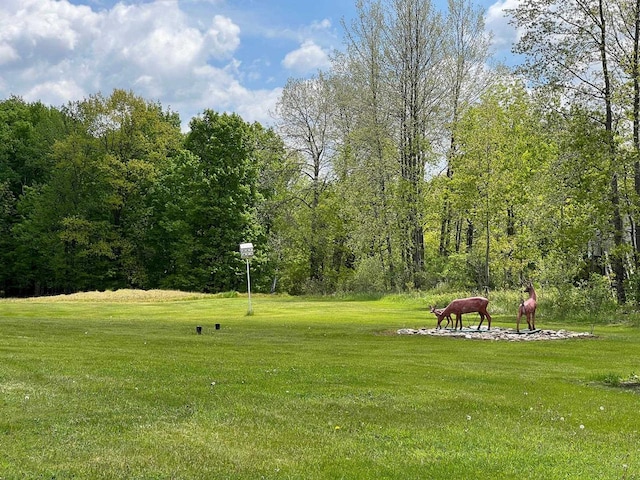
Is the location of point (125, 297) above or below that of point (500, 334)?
above

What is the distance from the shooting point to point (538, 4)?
25156 mm

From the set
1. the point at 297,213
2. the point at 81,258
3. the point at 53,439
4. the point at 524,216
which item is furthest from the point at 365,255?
the point at 53,439

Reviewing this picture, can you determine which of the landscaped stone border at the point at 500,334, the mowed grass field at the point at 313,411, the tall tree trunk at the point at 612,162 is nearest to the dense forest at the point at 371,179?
the tall tree trunk at the point at 612,162

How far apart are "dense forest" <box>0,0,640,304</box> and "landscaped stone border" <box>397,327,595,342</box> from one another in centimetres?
688

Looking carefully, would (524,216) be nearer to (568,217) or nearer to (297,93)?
(568,217)

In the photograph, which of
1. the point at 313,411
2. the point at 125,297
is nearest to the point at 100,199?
the point at 125,297

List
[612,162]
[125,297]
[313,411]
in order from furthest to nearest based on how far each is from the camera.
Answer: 1. [125,297]
2. [612,162]
3. [313,411]

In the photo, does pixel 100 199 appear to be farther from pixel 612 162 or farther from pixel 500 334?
pixel 500 334

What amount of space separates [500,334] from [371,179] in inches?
935

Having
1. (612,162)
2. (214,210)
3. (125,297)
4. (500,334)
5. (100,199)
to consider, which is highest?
(100,199)

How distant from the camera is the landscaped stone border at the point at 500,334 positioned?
55.2ft

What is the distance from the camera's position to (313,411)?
7.35 m

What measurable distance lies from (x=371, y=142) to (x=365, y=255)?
8.60 m

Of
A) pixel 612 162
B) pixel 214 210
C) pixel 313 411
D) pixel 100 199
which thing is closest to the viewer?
pixel 313 411
